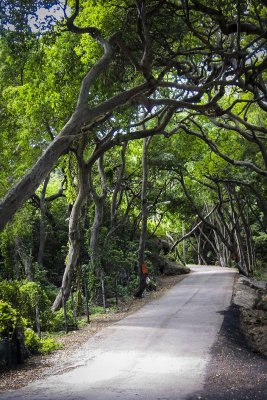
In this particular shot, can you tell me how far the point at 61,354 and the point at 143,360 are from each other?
88.6 inches

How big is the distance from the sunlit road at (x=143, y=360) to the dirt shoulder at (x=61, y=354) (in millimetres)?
351

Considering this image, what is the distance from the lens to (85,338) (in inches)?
484

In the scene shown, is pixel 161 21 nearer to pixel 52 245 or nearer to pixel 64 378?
pixel 64 378

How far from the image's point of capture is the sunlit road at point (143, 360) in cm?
706

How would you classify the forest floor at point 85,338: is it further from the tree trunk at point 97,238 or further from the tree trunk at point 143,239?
the tree trunk at point 97,238

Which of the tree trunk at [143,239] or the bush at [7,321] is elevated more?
the tree trunk at [143,239]

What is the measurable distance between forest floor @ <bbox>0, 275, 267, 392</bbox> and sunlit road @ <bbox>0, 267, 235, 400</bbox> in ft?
1.27

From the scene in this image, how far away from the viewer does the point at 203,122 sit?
990 inches

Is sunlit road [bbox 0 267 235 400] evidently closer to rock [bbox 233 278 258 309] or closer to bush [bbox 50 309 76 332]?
bush [bbox 50 309 76 332]

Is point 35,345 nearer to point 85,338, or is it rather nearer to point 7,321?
point 7,321

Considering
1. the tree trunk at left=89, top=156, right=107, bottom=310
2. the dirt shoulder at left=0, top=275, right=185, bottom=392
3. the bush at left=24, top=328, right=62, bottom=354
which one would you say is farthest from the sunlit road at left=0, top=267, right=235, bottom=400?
the tree trunk at left=89, top=156, right=107, bottom=310

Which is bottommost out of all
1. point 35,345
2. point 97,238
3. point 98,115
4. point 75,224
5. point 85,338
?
point 85,338

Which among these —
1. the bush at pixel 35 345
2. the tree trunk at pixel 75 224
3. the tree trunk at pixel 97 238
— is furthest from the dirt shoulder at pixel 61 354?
the tree trunk at pixel 75 224

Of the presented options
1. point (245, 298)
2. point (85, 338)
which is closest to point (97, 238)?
point (245, 298)
